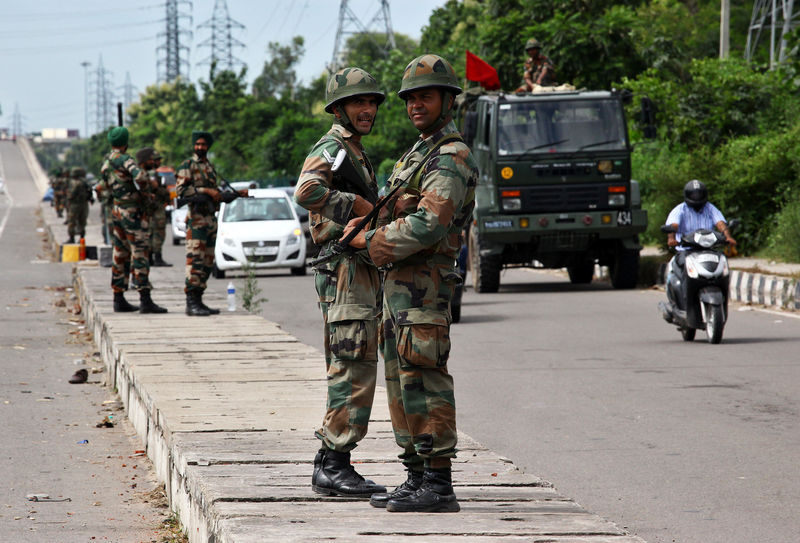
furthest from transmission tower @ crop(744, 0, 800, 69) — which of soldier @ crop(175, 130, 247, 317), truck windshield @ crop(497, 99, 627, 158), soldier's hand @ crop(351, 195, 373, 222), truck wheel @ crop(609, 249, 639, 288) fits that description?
soldier's hand @ crop(351, 195, 373, 222)

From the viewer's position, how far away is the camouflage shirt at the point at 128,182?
42.5 feet

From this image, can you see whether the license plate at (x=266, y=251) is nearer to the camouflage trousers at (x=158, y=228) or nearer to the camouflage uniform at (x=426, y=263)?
the camouflage trousers at (x=158, y=228)

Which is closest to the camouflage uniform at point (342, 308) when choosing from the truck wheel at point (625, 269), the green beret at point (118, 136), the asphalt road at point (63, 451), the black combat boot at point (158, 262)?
the asphalt road at point (63, 451)

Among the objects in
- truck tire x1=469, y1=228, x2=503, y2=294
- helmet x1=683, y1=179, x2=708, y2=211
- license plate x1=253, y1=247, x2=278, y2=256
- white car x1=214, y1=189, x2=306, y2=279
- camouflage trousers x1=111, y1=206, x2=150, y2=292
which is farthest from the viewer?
license plate x1=253, y1=247, x2=278, y2=256

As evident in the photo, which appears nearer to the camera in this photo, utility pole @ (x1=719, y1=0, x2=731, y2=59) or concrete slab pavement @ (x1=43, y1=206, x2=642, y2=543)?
concrete slab pavement @ (x1=43, y1=206, x2=642, y2=543)

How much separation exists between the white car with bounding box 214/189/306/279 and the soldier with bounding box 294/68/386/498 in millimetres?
18058

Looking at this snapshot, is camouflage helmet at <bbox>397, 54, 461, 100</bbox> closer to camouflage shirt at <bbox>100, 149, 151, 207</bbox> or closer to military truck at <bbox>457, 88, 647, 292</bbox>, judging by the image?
camouflage shirt at <bbox>100, 149, 151, 207</bbox>

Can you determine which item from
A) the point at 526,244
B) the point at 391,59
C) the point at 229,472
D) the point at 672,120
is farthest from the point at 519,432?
the point at 391,59

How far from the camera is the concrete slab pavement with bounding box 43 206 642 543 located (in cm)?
448

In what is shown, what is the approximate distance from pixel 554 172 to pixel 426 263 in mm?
14335

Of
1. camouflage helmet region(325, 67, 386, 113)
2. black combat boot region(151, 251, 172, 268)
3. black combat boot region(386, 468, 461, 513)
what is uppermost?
camouflage helmet region(325, 67, 386, 113)

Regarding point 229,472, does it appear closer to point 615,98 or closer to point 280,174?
point 615,98

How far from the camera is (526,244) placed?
1958 centimetres

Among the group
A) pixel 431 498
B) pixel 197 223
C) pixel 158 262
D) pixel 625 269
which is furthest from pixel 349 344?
pixel 158 262
